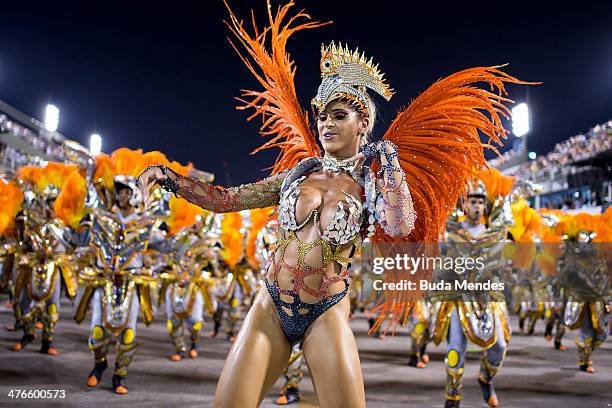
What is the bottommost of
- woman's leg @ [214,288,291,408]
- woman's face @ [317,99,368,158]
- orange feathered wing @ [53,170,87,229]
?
woman's leg @ [214,288,291,408]

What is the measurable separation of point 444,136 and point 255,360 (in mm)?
1498

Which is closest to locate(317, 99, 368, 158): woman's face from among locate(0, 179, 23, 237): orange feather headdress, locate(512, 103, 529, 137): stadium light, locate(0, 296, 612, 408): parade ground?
locate(0, 296, 612, 408): parade ground

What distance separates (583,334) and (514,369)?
1.13 m

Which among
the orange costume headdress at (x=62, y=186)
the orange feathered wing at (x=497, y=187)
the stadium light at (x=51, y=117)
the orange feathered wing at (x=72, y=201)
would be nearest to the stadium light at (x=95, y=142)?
the stadium light at (x=51, y=117)

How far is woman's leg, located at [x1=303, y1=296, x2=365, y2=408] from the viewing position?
2.48 m

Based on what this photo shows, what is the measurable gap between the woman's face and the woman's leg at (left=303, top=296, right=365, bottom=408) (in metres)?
0.79

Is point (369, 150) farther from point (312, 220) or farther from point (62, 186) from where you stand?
point (62, 186)

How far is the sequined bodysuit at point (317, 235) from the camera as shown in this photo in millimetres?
2670

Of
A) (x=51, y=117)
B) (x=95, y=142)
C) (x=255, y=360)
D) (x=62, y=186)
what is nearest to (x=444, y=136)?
(x=255, y=360)

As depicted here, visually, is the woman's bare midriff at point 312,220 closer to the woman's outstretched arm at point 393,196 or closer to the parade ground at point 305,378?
the woman's outstretched arm at point 393,196

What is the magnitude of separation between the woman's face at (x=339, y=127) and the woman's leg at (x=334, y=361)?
788mm

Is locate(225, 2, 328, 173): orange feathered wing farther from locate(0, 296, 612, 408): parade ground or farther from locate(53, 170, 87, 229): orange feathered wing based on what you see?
locate(53, 170, 87, 229): orange feathered wing

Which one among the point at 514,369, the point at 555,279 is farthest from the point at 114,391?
the point at 555,279

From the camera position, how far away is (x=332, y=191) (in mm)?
2861
